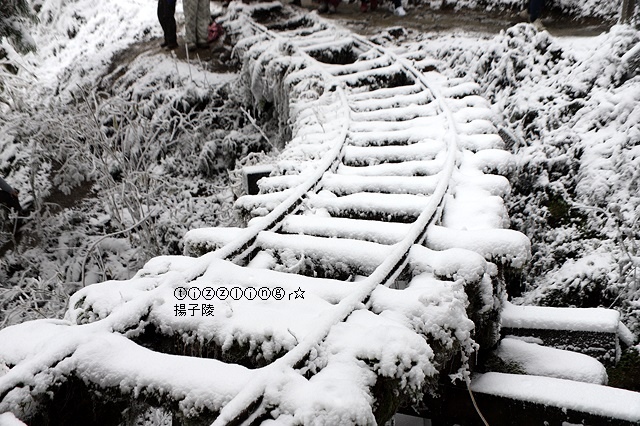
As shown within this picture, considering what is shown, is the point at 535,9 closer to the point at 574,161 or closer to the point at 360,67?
A: the point at 360,67

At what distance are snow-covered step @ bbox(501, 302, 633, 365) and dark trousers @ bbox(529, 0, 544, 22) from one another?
7.77 m

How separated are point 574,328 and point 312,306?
1724 mm

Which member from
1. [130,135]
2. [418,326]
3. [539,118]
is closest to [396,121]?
[539,118]

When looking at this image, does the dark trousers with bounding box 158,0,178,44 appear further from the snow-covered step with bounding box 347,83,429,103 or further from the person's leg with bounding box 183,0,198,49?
the snow-covered step with bounding box 347,83,429,103

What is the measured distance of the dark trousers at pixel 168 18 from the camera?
10320 millimetres

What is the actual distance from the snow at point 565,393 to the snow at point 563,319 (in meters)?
0.53

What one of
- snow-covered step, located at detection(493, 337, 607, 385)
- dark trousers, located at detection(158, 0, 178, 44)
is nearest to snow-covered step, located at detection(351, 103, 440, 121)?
snow-covered step, located at detection(493, 337, 607, 385)

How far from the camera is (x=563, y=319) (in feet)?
9.88

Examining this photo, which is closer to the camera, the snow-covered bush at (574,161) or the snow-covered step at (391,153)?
the snow-covered bush at (574,161)

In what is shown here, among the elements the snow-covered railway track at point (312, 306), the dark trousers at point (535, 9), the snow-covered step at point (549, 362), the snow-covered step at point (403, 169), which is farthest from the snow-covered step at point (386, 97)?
the dark trousers at point (535, 9)

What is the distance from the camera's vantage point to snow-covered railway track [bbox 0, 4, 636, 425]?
1947mm

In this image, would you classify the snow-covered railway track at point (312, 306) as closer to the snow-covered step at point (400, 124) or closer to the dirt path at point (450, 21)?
the snow-covered step at point (400, 124)

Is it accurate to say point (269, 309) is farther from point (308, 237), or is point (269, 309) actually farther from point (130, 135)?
point (130, 135)

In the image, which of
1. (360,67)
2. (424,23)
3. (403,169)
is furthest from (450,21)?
(403,169)
